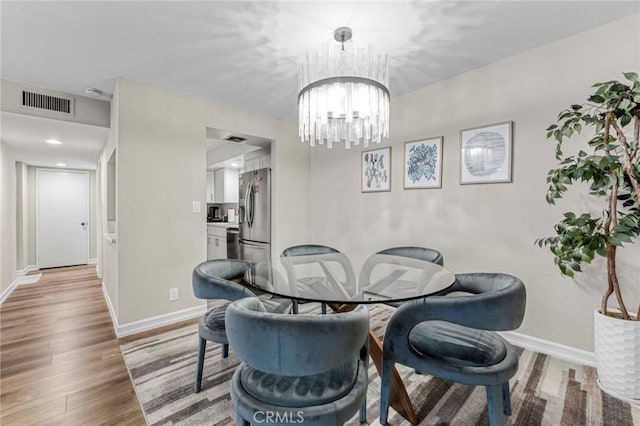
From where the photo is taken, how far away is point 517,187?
234 centimetres

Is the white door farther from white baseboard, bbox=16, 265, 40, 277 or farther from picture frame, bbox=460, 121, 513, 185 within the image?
picture frame, bbox=460, 121, 513, 185

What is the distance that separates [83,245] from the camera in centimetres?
591

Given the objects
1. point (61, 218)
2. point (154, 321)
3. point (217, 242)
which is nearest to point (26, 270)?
point (61, 218)

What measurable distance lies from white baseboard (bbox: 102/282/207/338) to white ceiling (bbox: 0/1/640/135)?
232cm

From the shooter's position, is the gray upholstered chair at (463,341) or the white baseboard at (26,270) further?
the white baseboard at (26,270)

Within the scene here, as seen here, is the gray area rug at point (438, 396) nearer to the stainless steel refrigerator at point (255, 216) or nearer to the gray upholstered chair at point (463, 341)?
the gray upholstered chair at point (463, 341)

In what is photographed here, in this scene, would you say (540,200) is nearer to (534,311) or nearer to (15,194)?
(534,311)

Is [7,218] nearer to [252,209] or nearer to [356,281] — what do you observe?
[252,209]

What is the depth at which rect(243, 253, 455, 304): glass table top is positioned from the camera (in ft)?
5.18

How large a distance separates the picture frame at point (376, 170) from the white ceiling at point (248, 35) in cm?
89

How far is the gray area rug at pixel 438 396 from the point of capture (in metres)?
1.56

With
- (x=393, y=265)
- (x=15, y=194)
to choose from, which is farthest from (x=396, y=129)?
(x=15, y=194)

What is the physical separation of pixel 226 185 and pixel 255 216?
78.8 inches

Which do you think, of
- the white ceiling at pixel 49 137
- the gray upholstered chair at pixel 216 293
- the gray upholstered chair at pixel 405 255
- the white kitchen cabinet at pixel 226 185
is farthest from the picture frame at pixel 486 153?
the white kitchen cabinet at pixel 226 185
